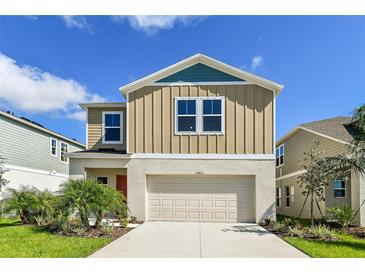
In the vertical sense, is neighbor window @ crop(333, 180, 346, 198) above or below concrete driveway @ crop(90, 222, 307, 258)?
above

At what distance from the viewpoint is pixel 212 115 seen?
13555 millimetres

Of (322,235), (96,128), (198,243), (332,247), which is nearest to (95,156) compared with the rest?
(96,128)

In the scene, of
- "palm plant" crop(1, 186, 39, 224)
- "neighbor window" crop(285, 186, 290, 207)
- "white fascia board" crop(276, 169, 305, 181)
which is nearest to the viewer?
"palm plant" crop(1, 186, 39, 224)

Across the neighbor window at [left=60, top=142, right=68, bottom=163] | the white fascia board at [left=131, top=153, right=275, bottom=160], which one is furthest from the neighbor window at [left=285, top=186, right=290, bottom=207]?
the neighbor window at [left=60, top=142, right=68, bottom=163]

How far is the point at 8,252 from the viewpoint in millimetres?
7656

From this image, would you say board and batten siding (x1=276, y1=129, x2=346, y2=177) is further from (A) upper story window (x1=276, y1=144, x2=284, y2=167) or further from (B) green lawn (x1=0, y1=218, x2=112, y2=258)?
(B) green lawn (x1=0, y1=218, x2=112, y2=258)

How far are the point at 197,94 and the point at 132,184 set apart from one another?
16.2ft

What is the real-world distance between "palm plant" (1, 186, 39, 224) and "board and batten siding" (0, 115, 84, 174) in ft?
18.2

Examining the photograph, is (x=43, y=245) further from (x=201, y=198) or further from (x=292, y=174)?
(x=292, y=174)

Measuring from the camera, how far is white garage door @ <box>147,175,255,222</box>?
13.4 metres

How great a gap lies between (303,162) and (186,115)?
8214 mm

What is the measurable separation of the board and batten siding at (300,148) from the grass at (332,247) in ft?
20.3
